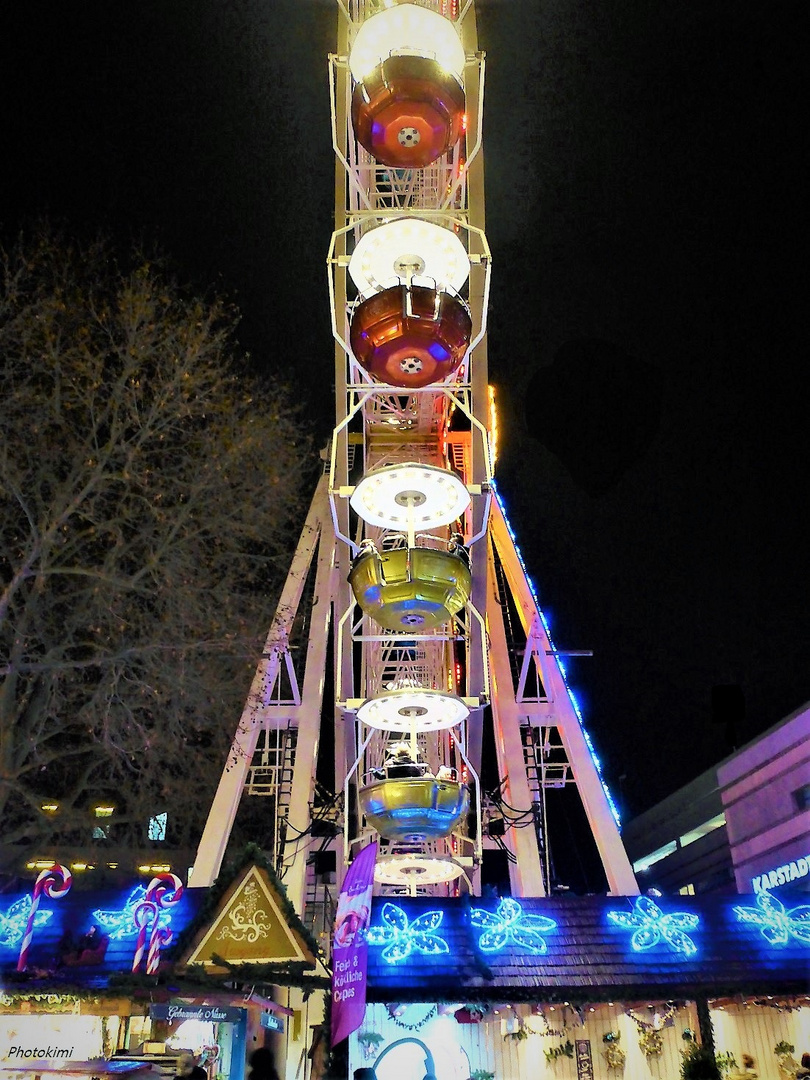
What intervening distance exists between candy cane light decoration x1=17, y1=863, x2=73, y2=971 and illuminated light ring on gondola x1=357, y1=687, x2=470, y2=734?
13.1ft

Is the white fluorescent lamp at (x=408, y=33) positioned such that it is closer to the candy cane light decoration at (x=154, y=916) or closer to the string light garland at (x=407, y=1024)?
the candy cane light decoration at (x=154, y=916)

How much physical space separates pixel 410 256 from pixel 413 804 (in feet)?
15.6

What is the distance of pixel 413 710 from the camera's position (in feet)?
26.9

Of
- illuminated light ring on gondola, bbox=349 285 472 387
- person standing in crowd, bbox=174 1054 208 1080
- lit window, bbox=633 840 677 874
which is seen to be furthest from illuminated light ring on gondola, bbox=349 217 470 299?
lit window, bbox=633 840 677 874

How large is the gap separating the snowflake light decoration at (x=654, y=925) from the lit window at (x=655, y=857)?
3469 cm

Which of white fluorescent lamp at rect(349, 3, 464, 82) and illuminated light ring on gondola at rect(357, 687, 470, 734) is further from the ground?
white fluorescent lamp at rect(349, 3, 464, 82)

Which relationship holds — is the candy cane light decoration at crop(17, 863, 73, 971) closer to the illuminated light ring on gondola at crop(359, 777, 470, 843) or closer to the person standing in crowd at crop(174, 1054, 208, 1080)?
the person standing in crowd at crop(174, 1054, 208, 1080)

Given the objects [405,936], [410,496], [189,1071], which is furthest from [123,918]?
[410,496]

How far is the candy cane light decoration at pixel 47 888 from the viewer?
920cm

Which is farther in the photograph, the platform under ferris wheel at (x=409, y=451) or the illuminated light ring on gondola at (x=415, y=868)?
the illuminated light ring on gondola at (x=415, y=868)

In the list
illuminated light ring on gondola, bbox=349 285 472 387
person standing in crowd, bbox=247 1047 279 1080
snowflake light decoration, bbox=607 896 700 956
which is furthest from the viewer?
snowflake light decoration, bbox=607 896 700 956

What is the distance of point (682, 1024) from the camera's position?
11.9 meters

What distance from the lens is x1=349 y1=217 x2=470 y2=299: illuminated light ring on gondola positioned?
25.5ft

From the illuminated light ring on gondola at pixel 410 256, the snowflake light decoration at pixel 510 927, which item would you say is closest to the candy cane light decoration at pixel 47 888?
the snowflake light decoration at pixel 510 927
